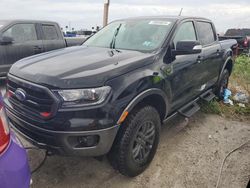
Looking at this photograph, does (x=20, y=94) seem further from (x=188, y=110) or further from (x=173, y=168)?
(x=188, y=110)

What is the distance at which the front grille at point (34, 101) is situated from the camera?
2223mm

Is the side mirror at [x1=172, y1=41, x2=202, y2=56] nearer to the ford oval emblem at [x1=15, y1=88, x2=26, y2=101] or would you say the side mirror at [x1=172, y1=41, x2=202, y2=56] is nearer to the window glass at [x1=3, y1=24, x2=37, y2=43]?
the ford oval emblem at [x1=15, y1=88, x2=26, y2=101]

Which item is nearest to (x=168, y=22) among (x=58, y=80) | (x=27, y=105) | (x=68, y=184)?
(x=58, y=80)

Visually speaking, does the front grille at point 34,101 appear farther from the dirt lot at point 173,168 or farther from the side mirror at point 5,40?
the side mirror at point 5,40

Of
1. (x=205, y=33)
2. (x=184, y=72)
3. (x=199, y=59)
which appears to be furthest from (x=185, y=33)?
(x=205, y=33)

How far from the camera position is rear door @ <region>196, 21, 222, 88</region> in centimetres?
418

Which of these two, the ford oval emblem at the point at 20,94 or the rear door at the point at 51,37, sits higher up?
the ford oval emblem at the point at 20,94

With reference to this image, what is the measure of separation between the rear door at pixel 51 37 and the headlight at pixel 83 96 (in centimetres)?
495

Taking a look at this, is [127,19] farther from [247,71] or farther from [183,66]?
[247,71]


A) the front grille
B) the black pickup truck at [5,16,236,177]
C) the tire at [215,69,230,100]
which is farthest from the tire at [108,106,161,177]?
the tire at [215,69,230,100]

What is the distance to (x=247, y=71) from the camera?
778 cm

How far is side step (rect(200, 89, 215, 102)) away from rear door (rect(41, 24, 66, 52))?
4.32m

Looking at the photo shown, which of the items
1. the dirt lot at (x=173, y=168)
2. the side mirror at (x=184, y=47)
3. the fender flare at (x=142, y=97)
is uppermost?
the side mirror at (x=184, y=47)

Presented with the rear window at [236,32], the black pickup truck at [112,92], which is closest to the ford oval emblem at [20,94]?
the black pickup truck at [112,92]
